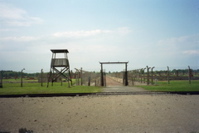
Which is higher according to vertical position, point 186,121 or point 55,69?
point 55,69

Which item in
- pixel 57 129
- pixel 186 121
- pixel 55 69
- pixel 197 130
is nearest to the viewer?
pixel 197 130

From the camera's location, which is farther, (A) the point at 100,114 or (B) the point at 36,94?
(B) the point at 36,94

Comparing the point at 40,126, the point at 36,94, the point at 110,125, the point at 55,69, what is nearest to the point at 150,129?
the point at 110,125

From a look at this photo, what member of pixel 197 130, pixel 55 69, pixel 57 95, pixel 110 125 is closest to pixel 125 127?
pixel 110 125

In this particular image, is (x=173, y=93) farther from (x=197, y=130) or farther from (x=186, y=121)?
(x=197, y=130)

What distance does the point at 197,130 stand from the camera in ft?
15.9

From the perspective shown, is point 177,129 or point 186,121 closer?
point 177,129

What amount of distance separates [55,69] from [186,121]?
679 inches

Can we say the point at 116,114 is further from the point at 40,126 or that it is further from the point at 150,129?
the point at 40,126

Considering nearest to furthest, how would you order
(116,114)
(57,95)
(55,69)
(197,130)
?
(197,130) → (116,114) → (57,95) → (55,69)

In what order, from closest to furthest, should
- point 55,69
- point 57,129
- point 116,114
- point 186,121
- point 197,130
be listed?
point 197,130
point 57,129
point 186,121
point 116,114
point 55,69

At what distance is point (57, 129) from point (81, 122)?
3.04 ft

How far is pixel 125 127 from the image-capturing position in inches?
208

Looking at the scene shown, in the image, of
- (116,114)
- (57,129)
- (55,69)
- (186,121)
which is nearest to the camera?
(57,129)
